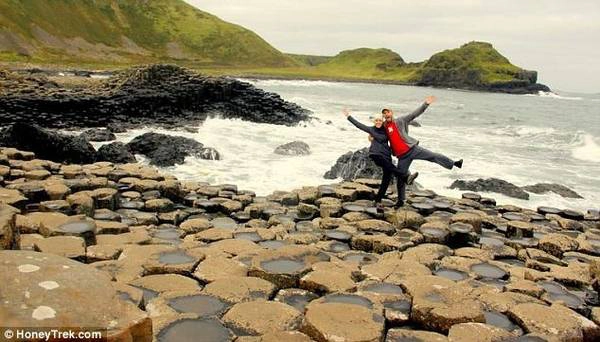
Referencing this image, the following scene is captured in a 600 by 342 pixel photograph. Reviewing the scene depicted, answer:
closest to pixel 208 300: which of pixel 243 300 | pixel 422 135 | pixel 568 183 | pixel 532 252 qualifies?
pixel 243 300

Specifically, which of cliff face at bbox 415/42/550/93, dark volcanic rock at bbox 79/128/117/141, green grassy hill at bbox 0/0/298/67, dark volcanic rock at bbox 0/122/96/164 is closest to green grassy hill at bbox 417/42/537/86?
cliff face at bbox 415/42/550/93

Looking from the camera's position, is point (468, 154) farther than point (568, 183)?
Yes

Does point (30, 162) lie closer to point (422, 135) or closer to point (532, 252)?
point (532, 252)

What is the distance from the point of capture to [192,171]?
17250mm

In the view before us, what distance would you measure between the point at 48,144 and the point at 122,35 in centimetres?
16122

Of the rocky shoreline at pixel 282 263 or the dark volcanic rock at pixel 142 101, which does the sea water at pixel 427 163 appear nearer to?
the dark volcanic rock at pixel 142 101

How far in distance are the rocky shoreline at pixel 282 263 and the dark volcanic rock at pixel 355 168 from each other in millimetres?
4768

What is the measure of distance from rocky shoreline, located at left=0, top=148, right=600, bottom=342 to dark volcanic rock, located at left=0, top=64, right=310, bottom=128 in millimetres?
18429

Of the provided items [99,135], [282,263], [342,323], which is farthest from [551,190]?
[99,135]

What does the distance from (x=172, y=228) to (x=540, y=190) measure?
44.0 ft

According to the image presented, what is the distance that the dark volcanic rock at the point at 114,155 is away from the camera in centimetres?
1742

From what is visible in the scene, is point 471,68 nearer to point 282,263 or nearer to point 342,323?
point 282,263

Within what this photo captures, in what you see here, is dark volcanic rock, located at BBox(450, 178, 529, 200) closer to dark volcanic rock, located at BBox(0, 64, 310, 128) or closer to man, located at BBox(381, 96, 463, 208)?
man, located at BBox(381, 96, 463, 208)

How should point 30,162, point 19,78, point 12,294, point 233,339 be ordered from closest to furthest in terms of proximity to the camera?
point 12,294 → point 233,339 → point 30,162 → point 19,78
